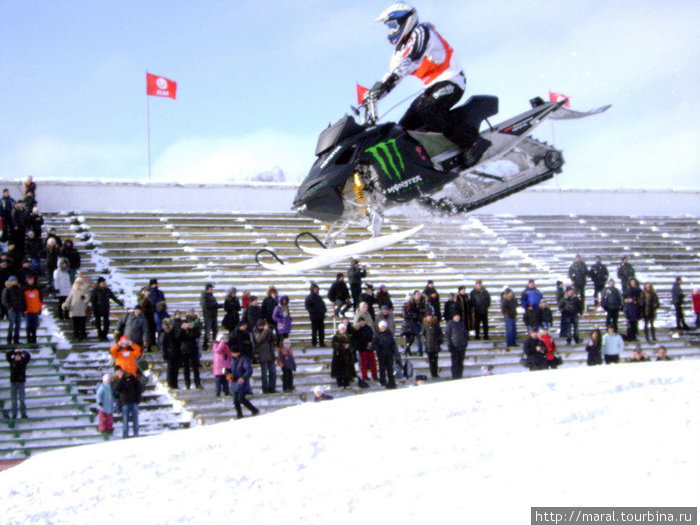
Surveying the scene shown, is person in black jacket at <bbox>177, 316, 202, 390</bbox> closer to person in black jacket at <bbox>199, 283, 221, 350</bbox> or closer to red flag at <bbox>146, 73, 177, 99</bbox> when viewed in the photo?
person in black jacket at <bbox>199, 283, 221, 350</bbox>

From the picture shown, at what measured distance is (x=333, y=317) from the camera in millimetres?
20172

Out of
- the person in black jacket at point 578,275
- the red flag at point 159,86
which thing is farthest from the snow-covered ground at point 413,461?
the red flag at point 159,86

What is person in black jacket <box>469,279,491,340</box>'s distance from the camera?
63.6 ft

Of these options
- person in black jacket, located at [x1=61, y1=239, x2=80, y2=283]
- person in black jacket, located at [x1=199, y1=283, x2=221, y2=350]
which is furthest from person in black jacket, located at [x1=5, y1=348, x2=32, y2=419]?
person in black jacket, located at [x1=61, y1=239, x2=80, y2=283]

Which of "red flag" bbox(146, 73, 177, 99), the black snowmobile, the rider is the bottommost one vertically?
the black snowmobile

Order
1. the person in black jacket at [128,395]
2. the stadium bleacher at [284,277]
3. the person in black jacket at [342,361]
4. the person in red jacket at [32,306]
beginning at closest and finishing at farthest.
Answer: the person in black jacket at [128,395] → the stadium bleacher at [284,277] → the person in black jacket at [342,361] → the person in red jacket at [32,306]

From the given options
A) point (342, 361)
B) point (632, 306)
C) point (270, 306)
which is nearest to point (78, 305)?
point (270, 306)

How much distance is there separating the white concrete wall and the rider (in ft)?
51.0

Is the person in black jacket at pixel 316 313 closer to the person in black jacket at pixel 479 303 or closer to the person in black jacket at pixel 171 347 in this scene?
the person in black jacket at pixel 171 347

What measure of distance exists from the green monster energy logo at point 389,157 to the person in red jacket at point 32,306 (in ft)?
25.1

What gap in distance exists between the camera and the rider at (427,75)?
11.9 meters

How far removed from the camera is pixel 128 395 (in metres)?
14.6

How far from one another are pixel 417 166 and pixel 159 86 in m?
19.3

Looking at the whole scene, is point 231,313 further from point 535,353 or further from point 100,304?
point 535,353
